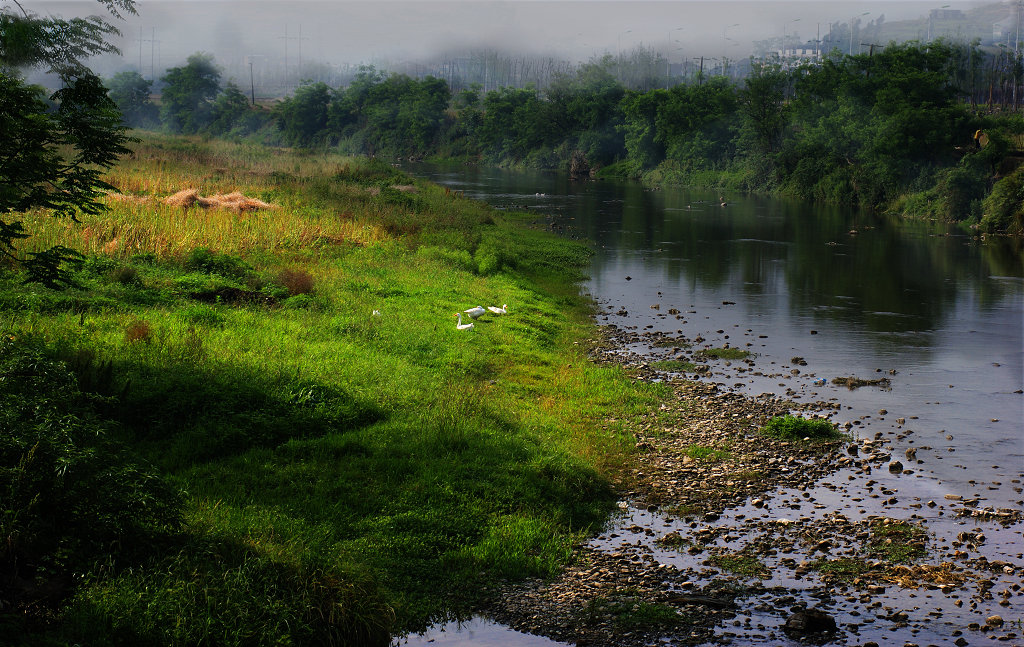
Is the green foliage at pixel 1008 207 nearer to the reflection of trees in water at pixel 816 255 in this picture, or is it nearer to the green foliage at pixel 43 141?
the reflection of trees in water at pixel 816 255

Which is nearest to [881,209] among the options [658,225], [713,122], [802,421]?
[658,225]

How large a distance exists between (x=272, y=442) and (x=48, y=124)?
471 cm

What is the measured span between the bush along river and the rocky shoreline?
2cm

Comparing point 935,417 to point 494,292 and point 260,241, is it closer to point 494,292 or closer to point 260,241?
point 494,292

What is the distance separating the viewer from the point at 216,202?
25.8 meters

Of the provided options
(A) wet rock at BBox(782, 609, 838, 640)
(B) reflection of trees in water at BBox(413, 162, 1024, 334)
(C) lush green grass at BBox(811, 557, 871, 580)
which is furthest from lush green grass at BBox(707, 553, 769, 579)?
(B) reflection of trees in water at BBox(413, 162, 1024, 334)

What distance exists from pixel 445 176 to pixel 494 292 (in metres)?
59.0

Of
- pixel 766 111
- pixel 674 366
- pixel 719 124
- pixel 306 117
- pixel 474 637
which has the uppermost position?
pixel 306 117

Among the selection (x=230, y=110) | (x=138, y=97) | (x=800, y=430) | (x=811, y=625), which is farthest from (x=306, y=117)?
(x=811, y=625)

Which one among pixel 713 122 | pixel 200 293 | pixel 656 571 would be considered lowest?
pixel 656 571

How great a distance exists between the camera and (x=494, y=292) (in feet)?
69.8

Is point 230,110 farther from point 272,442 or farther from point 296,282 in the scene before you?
point 272,442

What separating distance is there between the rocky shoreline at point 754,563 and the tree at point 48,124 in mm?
7329

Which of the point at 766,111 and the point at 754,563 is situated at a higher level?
the point at 766,111
